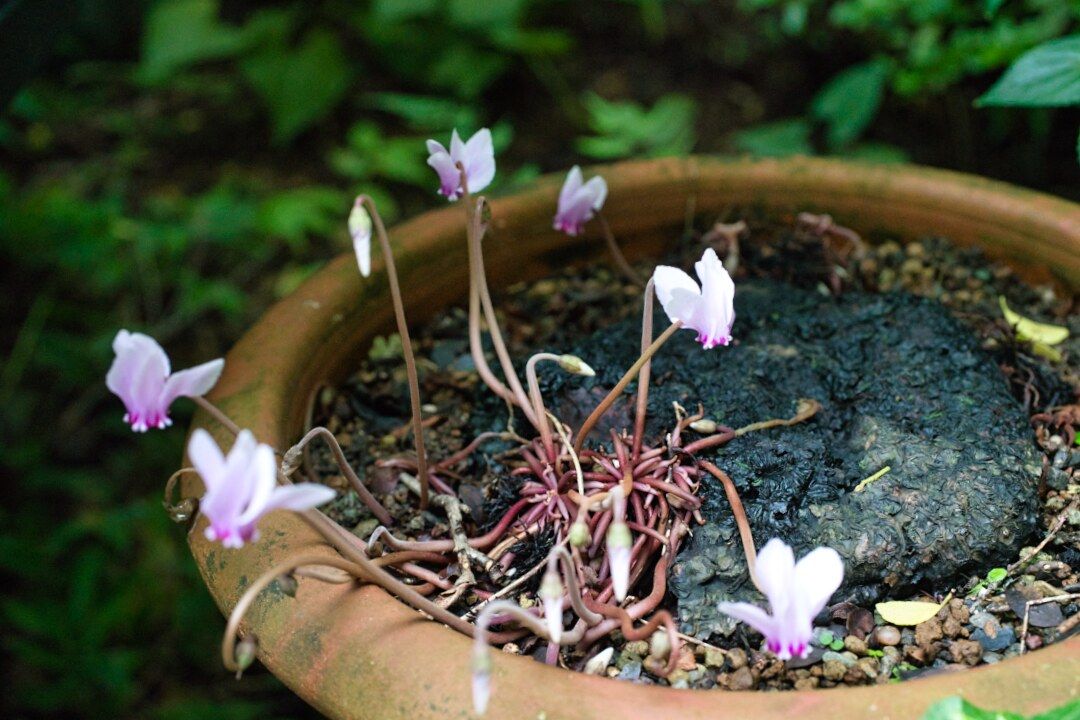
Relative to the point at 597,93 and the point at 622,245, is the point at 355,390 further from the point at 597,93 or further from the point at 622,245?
the point at 597,93

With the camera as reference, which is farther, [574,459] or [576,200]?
[576,200]

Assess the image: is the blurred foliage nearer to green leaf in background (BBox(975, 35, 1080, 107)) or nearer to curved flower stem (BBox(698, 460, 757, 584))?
green leaf in background (BBox(975, 35, 1080, 107))

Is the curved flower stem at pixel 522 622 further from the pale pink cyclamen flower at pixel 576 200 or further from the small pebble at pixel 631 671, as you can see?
the pale pink cyclamen flower at pixel 576 200

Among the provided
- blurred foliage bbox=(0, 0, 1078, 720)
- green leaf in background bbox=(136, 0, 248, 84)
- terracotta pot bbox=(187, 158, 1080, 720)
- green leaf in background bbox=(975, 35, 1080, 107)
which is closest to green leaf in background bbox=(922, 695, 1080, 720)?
terracotta pot bbox=(187, 158, 1080, 720)

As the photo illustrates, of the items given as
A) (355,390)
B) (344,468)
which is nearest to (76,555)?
(355,390)

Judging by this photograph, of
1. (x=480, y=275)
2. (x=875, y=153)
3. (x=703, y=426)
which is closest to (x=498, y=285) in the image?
(x=480, y=275)

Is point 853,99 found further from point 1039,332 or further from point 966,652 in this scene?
point 966,652

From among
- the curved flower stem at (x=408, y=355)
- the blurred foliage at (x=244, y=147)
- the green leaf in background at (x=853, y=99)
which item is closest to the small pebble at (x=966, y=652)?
the curved flower stem at (x=408, y=355)
